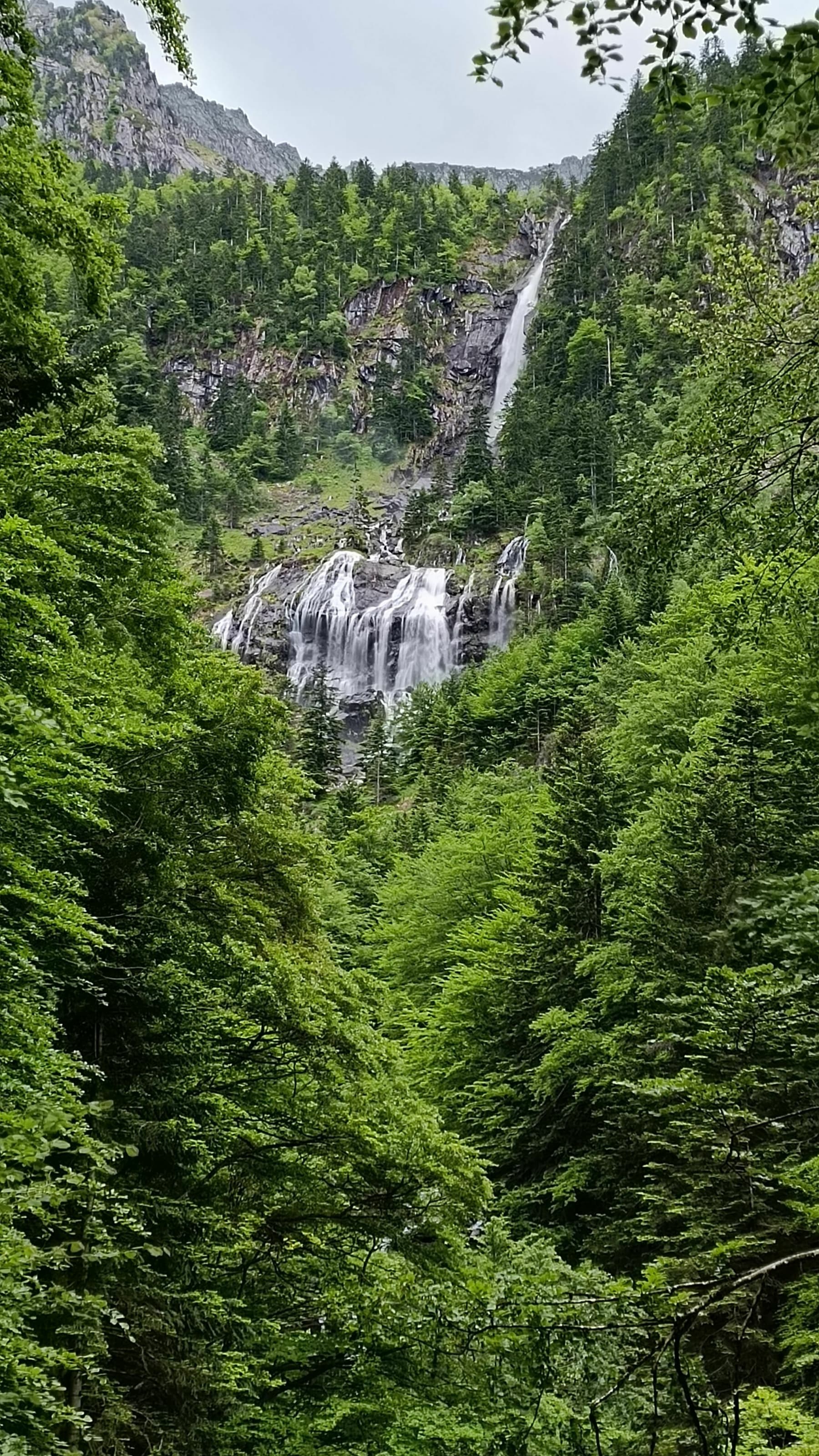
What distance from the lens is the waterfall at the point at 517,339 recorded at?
84938 mm

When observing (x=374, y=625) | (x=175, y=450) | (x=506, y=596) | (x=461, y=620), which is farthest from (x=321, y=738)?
(x=175, y=450)

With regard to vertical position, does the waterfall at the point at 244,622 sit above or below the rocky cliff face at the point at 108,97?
below

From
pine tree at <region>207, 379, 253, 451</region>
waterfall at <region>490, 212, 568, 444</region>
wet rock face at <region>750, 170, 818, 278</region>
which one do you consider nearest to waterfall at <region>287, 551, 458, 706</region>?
wet rock face at <region>750, 170, 818, 278</region>

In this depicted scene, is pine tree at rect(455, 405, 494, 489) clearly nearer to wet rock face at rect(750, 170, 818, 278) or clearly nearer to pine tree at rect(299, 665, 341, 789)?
pine tree at rect(299, 665, 341, 789)

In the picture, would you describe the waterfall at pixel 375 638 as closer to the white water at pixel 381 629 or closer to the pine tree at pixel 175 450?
the white water at pixel 381 629

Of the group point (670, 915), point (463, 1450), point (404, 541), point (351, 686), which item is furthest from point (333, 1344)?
point (404, 541)

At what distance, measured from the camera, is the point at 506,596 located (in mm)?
52688

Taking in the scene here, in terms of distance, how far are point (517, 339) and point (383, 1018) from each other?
89001 millimetres

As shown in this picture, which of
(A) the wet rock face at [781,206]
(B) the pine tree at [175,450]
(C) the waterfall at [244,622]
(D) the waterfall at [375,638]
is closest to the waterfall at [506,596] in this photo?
(D) the waterfall at [375,638]

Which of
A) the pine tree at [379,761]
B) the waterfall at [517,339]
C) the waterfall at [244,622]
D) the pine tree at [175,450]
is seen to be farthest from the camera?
the waterfall at [517,339]

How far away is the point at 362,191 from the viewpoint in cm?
10706

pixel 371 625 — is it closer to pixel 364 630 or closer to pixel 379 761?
pixel 364 630

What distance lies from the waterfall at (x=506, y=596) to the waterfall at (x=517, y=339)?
102 ft

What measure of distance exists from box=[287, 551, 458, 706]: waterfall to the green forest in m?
38.8
